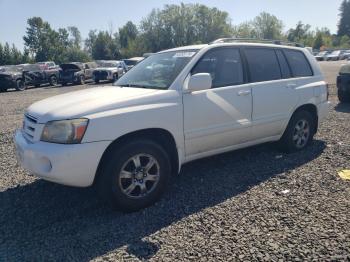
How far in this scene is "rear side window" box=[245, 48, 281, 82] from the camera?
16.2 feet

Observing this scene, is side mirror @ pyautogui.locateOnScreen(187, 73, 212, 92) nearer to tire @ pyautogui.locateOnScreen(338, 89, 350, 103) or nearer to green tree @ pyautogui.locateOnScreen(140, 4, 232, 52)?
tire @ pyautogui.locateOnScreen(338, 89, 350, 103)

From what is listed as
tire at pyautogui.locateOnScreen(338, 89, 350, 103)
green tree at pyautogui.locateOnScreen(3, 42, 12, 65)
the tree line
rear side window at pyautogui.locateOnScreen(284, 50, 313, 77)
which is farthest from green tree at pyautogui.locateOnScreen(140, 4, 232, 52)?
rear side window at pyautogui.locateOnScreen(284, 50, 313, 77)

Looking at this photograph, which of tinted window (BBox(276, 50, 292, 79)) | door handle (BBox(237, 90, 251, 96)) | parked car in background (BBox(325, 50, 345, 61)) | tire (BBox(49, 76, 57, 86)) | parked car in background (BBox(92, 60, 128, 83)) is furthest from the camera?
parked car in background (BBox(325, 50, 345, 61))

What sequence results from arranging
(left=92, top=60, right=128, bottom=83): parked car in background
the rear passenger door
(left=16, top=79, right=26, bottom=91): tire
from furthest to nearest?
(left=92, top=60, right=128, bottom=83): parked car in background
(left=16, top=79, right=26, bottom=91): tire
the rear passenger door

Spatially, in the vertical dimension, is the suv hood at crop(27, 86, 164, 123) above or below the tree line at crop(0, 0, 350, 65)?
below

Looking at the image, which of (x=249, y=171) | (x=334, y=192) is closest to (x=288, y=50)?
(x=249, y=171)

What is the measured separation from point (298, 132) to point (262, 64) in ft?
→ 4.58

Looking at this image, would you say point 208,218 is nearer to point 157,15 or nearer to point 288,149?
point 288,149

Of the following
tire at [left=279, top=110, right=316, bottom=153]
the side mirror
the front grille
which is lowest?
tire at [left=279, top=110, right=316, bottom=153]

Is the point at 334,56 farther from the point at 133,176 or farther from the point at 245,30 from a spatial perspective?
the point at 133,176

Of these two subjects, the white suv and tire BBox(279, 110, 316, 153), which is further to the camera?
tire BBox(279, 110, 316, 153)

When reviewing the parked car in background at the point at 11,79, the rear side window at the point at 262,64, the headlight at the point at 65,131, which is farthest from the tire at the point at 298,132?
the parked car in background at the point at 11,79

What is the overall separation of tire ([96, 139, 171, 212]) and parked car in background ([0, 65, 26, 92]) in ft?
67.6

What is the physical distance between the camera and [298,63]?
18.7ft
